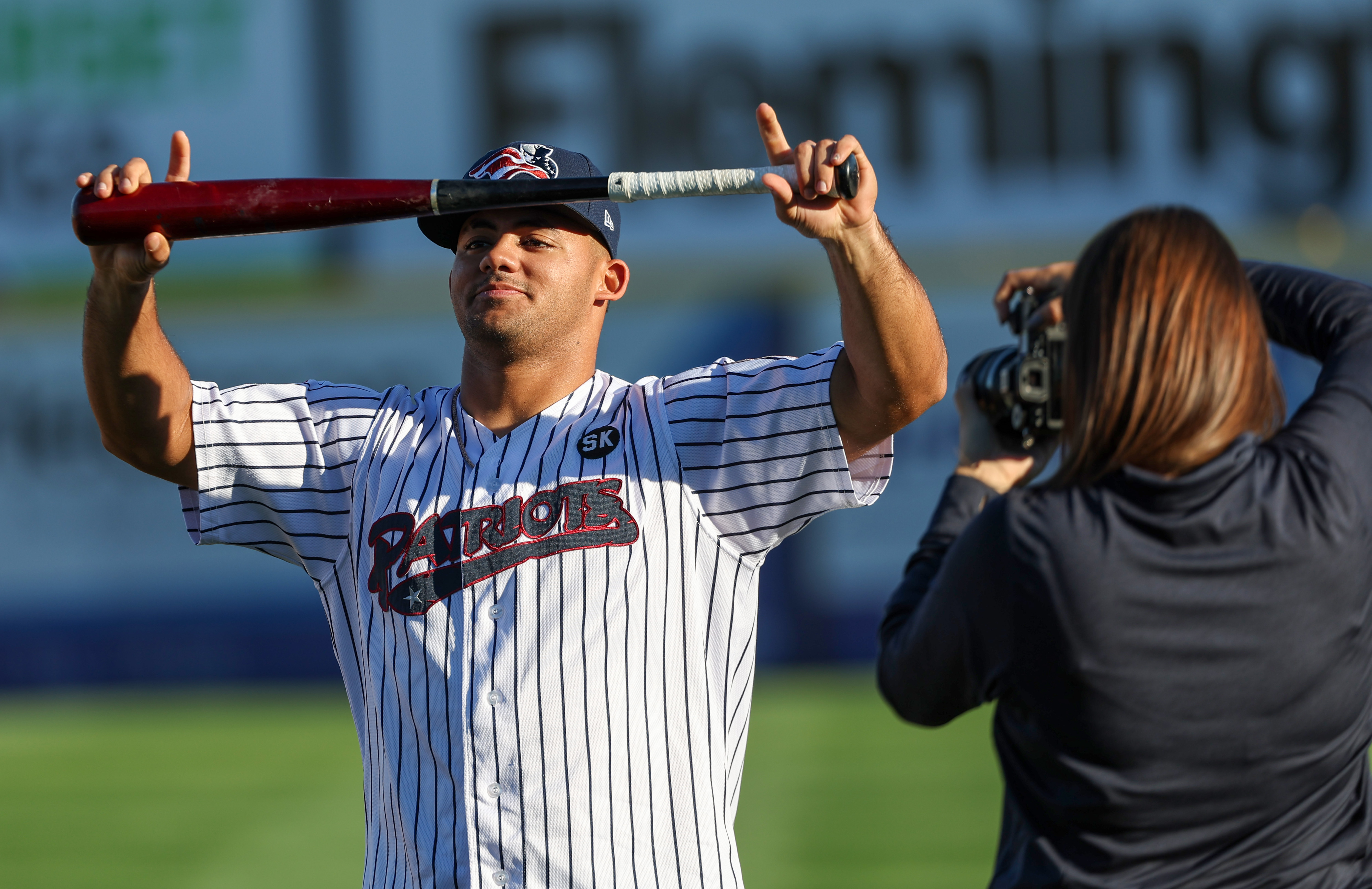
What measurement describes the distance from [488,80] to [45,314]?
378 cm

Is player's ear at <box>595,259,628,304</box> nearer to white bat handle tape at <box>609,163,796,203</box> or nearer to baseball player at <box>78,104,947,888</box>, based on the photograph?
baseball player at <box>78,104,947,888</box>

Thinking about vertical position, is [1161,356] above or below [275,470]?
above

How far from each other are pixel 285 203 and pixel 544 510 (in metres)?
0.64

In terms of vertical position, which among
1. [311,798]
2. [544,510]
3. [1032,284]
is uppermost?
[1032,284]

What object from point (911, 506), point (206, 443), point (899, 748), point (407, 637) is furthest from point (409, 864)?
point (911, 506)

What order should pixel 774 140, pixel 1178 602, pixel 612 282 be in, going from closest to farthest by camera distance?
1. pixel 1178 602
2. pixel 774 140
3. pixel 612 282

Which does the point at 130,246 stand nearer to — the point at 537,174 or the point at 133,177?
the point at 133,177

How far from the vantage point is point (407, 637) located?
223 centimetres

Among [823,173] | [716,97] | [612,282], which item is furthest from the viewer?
[716,97]

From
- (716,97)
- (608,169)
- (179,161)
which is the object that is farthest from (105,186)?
(716,97)

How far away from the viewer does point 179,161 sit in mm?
2314

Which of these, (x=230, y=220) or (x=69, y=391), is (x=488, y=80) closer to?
(x=69, y=391)

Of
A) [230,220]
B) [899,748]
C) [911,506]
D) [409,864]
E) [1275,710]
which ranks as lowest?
[899,748]

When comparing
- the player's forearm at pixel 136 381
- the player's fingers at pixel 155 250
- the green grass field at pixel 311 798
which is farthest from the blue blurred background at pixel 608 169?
the player's fingers at pixel 155 250
